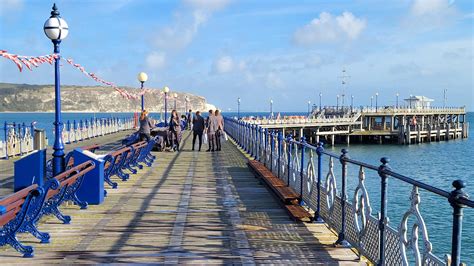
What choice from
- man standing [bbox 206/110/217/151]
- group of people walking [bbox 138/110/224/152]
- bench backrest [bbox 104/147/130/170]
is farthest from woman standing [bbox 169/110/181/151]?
bench backrest [bbox 104/147/130/170]

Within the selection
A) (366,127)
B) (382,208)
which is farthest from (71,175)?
(366,127)

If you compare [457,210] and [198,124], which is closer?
[457,210]

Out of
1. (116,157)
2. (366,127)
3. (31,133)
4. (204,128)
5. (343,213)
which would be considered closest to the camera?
(343,213)

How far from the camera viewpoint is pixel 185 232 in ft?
24.0

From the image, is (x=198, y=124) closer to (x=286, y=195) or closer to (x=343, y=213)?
(x=286, y=195)

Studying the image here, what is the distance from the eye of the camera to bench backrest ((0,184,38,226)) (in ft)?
18.1

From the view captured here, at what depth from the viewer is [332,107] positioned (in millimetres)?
108562

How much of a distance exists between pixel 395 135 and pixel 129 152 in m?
76.0

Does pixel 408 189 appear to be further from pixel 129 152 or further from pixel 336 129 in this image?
pixel 336 129

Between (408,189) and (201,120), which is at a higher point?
(201,120)

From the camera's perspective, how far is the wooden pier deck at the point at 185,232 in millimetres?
6086

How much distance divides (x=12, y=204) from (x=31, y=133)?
19.0 m

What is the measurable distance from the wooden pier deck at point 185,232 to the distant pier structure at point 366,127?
2332 inches

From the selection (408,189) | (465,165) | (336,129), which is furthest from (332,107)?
(408,189)
